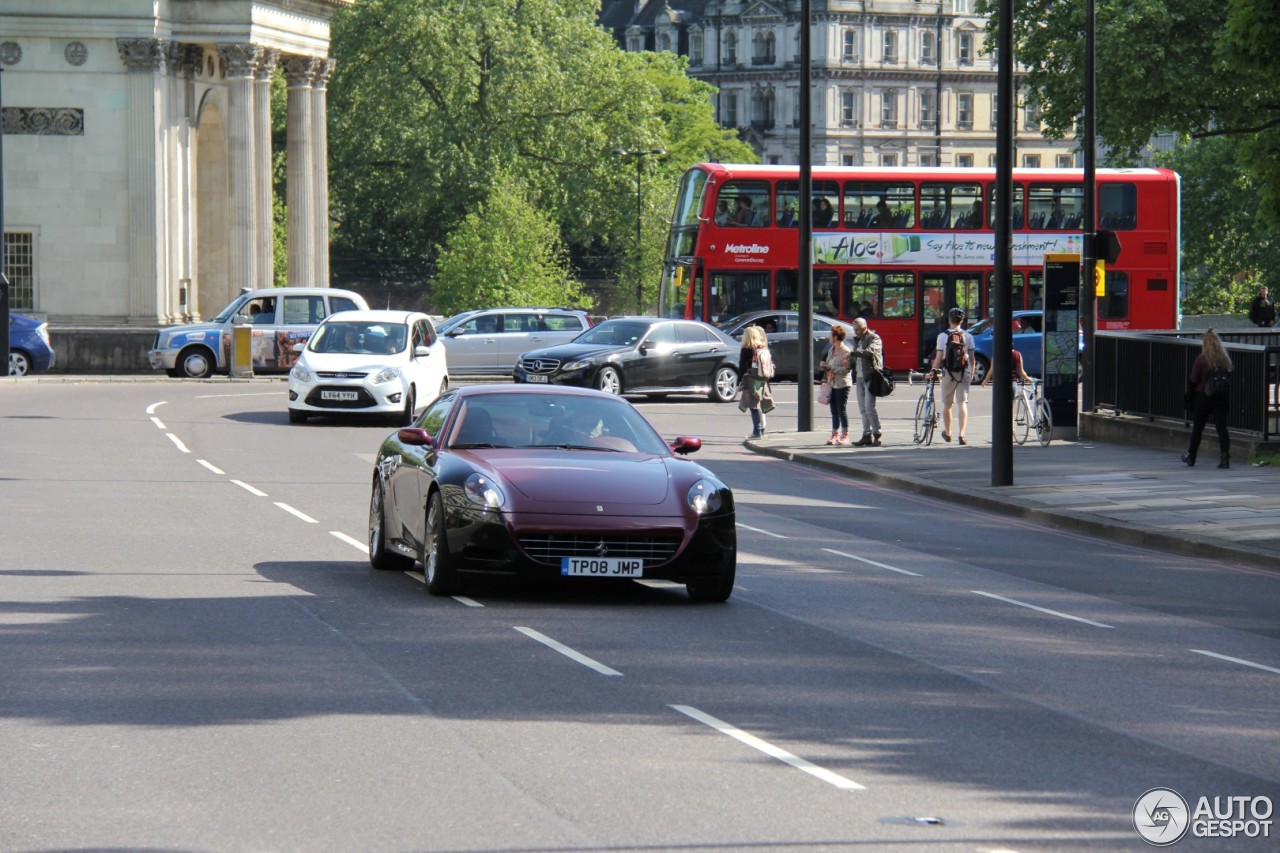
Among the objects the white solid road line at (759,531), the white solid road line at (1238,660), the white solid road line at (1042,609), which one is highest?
the white solid road line at (759,531)

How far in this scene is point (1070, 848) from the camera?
22.8 feet

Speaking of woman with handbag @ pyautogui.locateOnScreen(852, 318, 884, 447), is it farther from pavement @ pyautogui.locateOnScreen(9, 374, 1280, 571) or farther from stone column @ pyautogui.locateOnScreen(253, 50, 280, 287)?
stone column @ pyautogui.locateOnScreen(253, 50, 280, 287)

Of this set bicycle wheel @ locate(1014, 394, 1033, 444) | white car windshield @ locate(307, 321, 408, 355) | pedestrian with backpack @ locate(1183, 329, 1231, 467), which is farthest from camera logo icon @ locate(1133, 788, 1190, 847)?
white car windshield @ locate(307, 321, 408, 355)

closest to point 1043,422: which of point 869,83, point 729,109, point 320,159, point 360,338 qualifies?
point 360,338

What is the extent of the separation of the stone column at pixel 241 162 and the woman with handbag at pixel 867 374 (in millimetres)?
27920

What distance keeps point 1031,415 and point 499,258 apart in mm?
49820

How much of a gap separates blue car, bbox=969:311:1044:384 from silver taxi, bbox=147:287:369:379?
503 inches

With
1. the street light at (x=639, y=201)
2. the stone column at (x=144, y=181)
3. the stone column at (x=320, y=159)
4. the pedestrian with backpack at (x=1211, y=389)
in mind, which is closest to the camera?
the pedestrian with backpack at (x=1211, y=389)

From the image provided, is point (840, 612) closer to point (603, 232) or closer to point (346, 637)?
point (346, 637)

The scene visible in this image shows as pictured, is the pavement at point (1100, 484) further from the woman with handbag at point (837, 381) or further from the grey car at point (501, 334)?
the grey car at point (501, 334)

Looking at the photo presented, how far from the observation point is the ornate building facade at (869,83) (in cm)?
13612

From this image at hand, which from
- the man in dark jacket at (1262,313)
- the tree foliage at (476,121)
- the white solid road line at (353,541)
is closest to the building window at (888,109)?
the tree foliage at (476,121)

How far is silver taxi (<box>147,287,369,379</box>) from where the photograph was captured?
147 ft

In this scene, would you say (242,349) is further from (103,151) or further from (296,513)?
(296,513)
